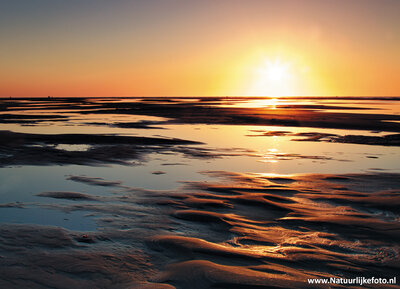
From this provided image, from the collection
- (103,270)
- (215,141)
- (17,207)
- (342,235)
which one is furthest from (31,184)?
(215,141)

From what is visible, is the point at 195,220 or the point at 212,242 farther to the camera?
the point at 195,220

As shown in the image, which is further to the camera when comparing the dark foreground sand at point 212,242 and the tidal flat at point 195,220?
the tidal flat at point 195,220

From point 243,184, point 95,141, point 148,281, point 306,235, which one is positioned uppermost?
point 95,141

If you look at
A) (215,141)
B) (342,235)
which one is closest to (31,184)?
(342,235)

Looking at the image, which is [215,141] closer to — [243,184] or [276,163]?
[276,163]

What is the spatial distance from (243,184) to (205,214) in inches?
120

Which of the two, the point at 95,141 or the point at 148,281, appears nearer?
the point at 148,281

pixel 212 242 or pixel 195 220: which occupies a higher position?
pixel 195 220

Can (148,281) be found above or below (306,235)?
below

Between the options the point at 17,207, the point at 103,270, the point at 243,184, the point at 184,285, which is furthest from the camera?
the point at 243,184

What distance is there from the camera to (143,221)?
7203mm

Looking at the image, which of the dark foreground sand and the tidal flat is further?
the tidal flat

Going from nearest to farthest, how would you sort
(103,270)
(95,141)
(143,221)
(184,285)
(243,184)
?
1. (184,285)
2. (103,270)
3. (143,221)
4. (243,184)
5. (95,141)

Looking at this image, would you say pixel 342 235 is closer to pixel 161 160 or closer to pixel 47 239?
pixel 47 239
